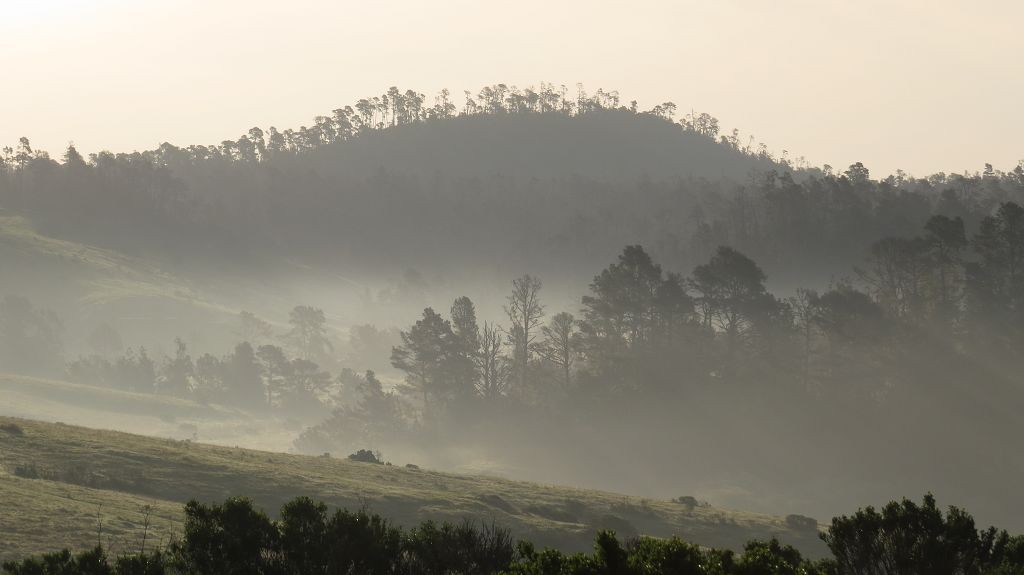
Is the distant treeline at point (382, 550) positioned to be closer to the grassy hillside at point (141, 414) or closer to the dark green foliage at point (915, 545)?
the dark green foliage at point (915, 545)

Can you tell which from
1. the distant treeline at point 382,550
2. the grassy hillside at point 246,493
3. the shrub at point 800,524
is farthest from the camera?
the shrub at point 800,524

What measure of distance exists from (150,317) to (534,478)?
388 ft

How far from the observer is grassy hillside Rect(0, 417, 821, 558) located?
3491cm

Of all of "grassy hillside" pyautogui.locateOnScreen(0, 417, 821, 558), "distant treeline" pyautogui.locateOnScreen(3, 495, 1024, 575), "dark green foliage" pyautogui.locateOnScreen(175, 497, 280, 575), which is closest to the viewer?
"distant treeline" pyautogui.locateOnScreen(3, 495, 1024, 575)

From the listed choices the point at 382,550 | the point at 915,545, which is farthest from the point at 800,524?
the point at 382,550

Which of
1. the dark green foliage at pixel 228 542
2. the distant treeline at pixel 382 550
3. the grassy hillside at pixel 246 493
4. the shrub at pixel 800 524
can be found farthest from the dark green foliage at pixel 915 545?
the shrub at pixel 800 524

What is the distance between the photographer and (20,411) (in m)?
115

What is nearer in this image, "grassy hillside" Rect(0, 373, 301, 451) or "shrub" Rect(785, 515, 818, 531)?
"shrub" Rect(785, 515, 818, 531)

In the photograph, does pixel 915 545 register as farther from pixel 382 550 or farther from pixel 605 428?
pixel 605 428

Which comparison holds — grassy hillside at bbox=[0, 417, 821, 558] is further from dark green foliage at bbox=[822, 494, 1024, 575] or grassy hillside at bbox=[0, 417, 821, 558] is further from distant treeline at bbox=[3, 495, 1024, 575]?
dark green foliage at bbox=[822, 494, 1024, 575]

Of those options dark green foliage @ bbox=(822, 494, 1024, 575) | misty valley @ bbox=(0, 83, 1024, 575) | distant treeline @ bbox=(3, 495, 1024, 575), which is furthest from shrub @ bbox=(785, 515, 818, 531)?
dark green foliage @ bbox=(822, 494, 1024, 575)

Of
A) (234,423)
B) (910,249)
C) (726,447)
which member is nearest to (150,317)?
(234,423)

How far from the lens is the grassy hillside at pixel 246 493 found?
34.9 meters

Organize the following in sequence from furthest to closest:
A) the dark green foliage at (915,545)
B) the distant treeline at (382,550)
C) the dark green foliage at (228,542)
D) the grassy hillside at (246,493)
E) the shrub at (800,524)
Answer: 1. the shrub at (800,524)
2. the grassy hillside at (246,493)
3. the dark green foliage at (915,545)
4. the dark green foliage at (228,542)
5. the distant treeline at (382,550)
